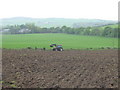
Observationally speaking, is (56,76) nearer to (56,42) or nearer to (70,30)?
(56,42)

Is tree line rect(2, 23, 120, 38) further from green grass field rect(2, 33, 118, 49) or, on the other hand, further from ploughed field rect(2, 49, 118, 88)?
ploughed field rect(2, 49, 118, 88)

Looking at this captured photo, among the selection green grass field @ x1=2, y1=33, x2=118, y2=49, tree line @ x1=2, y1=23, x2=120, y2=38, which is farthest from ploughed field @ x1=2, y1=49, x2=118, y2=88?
tree line @ x1=2, y1=23, x2=120, y2=38

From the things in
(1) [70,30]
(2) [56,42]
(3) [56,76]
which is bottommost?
(2) [56,42]

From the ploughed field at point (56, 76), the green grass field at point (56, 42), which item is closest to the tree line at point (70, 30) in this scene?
the green grass field at point (56, 42)

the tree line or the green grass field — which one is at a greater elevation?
the tree line

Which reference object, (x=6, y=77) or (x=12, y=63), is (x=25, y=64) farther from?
(x=6, y=77)

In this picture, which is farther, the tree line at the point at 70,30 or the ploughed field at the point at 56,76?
the tree line at the point at 70,30

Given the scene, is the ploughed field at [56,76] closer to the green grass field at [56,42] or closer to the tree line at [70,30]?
the green grass field at [56,42]

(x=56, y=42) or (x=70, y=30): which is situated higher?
(x=70, y=30)

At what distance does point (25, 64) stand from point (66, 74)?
390cm

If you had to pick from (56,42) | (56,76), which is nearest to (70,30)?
(56,42)

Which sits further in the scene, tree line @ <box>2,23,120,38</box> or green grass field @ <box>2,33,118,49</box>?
tree line @ <box>2,23,120,38</box>

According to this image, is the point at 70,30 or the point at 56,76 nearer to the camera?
the point at 56,76

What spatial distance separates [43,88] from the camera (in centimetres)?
994
